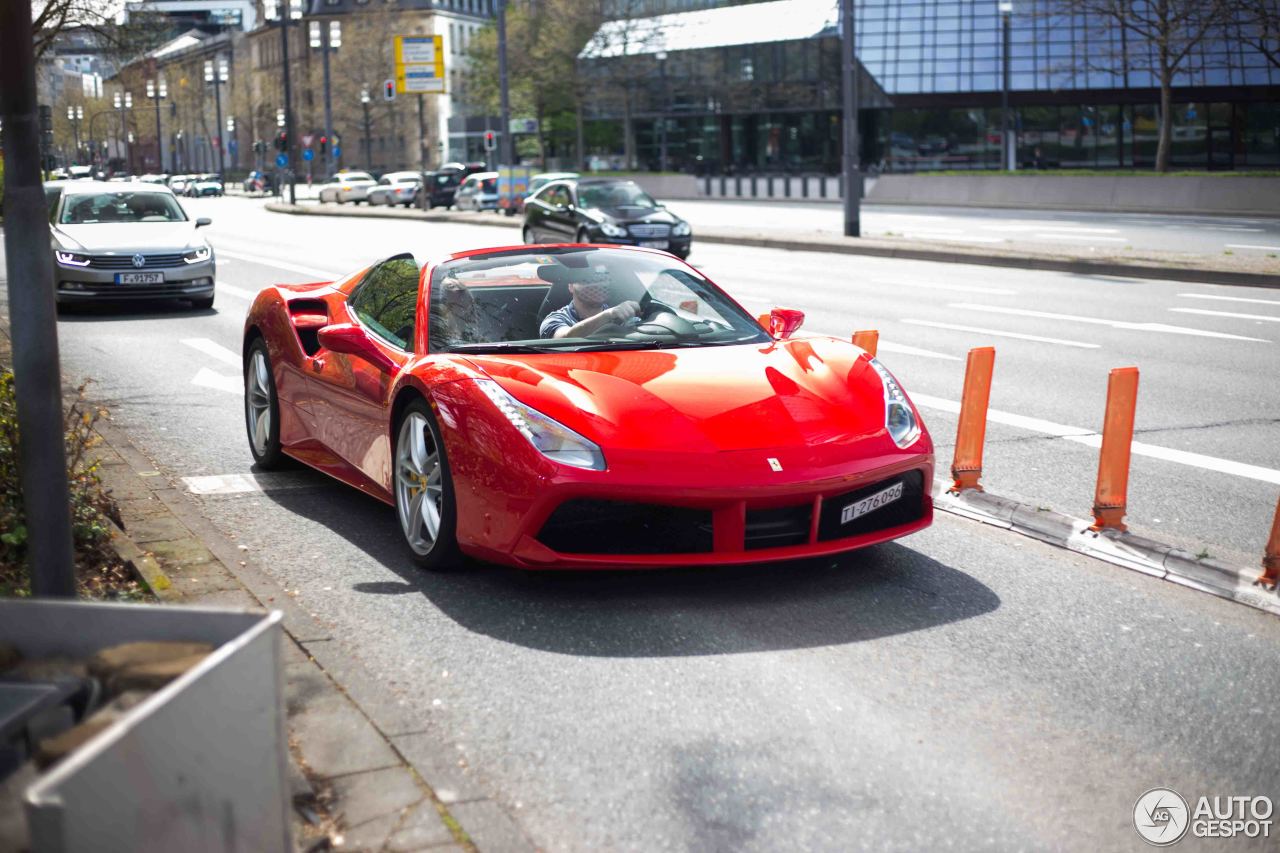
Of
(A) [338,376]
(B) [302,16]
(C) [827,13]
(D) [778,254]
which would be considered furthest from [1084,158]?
(B) [302,16]

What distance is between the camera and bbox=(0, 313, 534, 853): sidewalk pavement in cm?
356

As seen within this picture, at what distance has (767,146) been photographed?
259 feet

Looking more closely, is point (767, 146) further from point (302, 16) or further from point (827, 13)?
point (302, 16)

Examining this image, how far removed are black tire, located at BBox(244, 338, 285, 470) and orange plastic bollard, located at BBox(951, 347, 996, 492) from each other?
3458 mm

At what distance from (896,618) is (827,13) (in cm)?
7226

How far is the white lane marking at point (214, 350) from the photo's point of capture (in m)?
13.8

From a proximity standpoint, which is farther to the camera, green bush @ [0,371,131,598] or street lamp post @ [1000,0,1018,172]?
street lamp post @ [1000,0,1018,172]

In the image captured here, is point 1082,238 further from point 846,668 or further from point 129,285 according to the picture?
point 846,668

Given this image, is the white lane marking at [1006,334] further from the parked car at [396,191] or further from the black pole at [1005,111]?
the parked car at [396,191]

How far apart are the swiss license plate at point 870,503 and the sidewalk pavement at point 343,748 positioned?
190cm

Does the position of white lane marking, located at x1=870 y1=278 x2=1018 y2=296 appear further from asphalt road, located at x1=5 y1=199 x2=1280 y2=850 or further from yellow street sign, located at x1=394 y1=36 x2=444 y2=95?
yellow street sign, located at x1=394 y1=36 x2=444 y2=95

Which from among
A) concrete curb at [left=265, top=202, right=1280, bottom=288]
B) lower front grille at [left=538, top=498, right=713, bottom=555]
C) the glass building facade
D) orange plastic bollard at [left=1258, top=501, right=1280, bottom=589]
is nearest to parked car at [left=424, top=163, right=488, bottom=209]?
the glass building facade

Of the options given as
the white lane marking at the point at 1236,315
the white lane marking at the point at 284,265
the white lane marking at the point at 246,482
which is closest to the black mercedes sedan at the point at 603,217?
the white lane marking at the point at 284,265

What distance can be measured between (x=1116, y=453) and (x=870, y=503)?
4.48 ft
